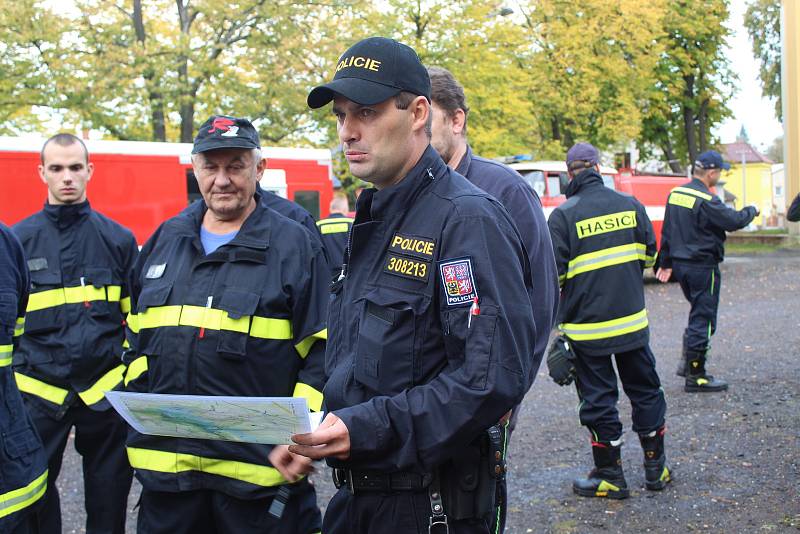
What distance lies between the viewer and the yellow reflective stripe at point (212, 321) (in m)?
3.27

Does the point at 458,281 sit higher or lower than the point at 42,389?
higher

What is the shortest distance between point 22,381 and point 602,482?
3573 millimetres

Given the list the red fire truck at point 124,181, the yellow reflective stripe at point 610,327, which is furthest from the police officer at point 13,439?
the red fire truck at point 124,181

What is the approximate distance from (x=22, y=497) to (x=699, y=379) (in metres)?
6.85

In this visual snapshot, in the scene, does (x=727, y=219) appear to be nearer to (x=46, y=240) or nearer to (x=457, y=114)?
(x=457, y=114)

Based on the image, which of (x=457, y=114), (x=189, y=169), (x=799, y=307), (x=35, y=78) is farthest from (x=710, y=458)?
(x=35, y=78)

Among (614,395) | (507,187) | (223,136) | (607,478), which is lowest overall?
(607,478)

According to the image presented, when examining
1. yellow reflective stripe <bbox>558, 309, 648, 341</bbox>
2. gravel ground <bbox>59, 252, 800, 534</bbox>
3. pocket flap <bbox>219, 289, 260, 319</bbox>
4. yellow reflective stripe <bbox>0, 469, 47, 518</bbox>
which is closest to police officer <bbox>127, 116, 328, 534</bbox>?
pocket flap <bbox>219, 289, 260, 319</bbox>

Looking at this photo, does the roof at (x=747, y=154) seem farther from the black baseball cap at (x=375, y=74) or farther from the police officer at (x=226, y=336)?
the black baseball cap at (x=375, y=74)

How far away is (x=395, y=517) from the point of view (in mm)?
2354

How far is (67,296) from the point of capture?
466 centimetres

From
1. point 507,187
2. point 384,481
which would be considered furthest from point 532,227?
point 384,481

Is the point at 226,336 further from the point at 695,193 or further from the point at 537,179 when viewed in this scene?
the point at 537,179

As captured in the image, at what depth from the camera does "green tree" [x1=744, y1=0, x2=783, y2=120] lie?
40.2m
